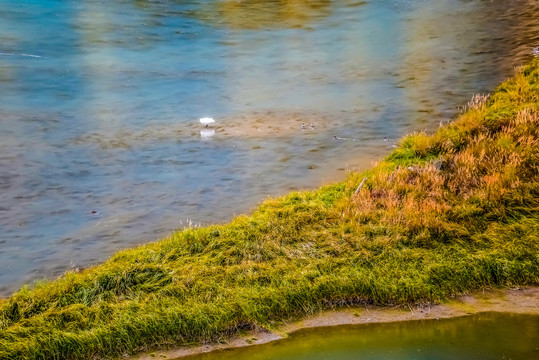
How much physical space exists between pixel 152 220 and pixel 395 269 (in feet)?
15.6

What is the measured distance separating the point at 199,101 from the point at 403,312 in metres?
13.0

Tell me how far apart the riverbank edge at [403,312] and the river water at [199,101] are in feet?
11.3

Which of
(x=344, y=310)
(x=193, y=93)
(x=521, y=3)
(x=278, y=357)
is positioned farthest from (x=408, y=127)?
(x=521, y=3)

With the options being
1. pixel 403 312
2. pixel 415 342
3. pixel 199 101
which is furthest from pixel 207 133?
pixel 415 342

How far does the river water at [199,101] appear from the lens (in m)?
13.4

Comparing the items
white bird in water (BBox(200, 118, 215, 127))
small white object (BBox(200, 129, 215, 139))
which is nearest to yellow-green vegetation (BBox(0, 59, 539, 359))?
small white object (BBox(200, 129, 215, 139))

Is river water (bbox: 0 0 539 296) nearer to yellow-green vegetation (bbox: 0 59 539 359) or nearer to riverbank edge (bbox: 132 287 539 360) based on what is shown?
yellow-green vegetation (bbox: 0 59 539 359)

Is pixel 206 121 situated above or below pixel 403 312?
above

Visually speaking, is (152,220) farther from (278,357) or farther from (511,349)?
(511,349)

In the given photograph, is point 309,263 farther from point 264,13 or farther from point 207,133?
point 264,13

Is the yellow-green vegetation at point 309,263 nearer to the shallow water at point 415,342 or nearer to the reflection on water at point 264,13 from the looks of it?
the shallow water at point 415,342

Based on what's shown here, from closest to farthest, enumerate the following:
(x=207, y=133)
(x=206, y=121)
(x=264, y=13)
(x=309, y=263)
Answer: (x=309, y=263) → (x=207, y=133) → (x=206, y=121) → (x=264, y=13)

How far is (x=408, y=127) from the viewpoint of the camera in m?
17.7

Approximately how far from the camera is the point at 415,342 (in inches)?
343
